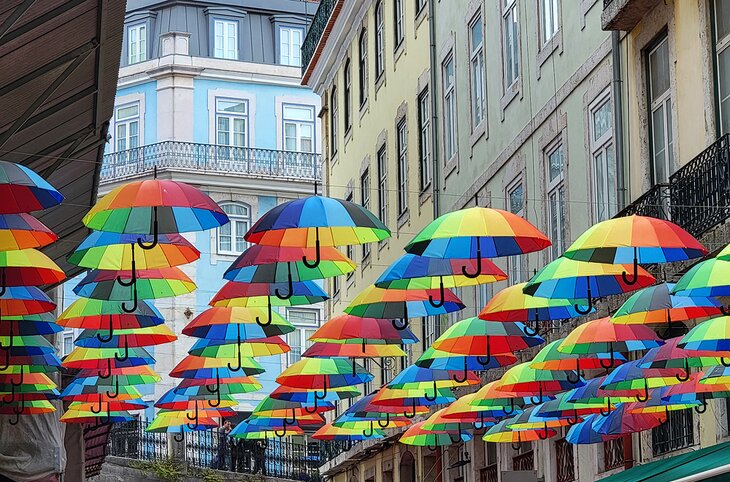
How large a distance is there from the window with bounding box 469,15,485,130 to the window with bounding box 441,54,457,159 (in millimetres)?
1358

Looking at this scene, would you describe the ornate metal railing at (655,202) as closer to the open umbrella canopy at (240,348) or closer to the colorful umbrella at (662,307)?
the colorful umbrella at (662,307)

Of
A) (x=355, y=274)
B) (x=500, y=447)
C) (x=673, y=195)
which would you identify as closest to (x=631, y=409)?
(x=673, y=195)

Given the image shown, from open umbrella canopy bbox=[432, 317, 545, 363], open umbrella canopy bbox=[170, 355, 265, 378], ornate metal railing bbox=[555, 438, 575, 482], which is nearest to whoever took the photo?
open umbrella canopy bbox=[432, 317, 545, 363]

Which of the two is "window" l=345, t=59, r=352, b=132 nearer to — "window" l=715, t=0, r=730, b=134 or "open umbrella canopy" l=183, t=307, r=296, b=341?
"open umbrella canopy" l=183, t=307, r=296, b=341

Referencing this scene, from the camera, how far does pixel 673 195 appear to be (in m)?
18.5

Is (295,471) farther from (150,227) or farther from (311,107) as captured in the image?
(150,227)

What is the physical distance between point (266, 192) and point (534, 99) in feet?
98.6

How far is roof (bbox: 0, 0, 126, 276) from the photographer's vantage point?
14.2 metres

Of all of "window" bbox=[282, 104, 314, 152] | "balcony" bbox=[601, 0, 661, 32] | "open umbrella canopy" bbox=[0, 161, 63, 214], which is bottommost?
"open umbrella canopy" bbox=[0, 161, 63, 214]

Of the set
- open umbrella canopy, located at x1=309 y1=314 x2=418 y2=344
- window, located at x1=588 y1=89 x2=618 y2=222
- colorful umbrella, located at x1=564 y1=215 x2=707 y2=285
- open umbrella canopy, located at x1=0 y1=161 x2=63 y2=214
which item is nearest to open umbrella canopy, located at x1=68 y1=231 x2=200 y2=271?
open umbrella canopy, located at x1=0 y1=161 x2=63 y2=214

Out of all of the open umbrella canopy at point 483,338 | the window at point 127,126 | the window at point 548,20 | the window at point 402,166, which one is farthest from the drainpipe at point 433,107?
the window at point 127,126

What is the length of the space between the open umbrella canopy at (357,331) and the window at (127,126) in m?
36.8

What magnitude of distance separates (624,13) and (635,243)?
747cm

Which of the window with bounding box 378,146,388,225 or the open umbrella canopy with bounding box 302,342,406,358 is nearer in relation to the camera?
the open umbrella canopy with bounding box 302,342,406,358
